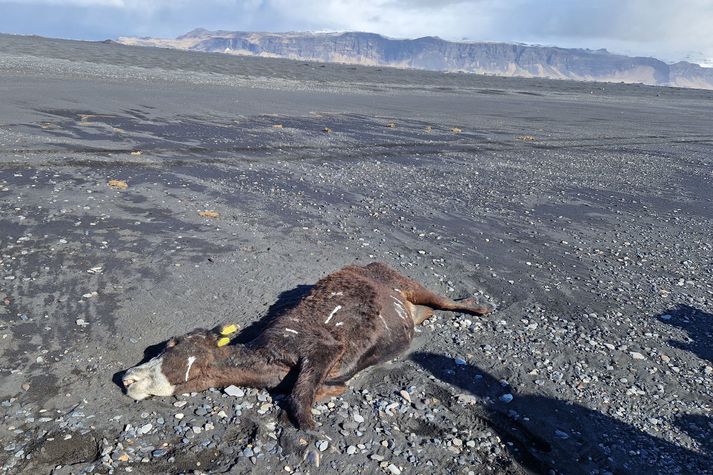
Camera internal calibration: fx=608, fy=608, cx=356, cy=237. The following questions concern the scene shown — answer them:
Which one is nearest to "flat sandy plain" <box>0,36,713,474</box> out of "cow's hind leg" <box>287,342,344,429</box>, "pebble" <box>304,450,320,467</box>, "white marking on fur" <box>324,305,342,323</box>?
"pebble" <box>304,450,320,467</box>

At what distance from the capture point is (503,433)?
4.93 meters

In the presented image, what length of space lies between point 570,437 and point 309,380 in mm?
2170

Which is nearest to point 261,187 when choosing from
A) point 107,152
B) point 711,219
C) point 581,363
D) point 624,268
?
point 107,152

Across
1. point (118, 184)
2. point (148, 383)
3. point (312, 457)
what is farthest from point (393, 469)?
point (118, 184)

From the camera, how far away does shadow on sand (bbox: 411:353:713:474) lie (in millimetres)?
4641

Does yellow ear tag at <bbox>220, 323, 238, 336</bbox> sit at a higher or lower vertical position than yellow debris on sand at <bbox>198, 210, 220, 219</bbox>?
lower

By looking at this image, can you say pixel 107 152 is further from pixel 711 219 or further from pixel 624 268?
pixel 711 219

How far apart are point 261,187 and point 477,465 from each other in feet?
27.9

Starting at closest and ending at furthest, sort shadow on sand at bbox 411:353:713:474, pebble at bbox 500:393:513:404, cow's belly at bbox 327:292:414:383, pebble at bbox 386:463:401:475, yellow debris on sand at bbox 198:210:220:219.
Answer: pebble at bbox 386:463:401:475 → shadow on sand at bbox 411:353:713:474 → pebble at bbox 500:393:513:404 → cow's belly at bbox 327:292:414:383 → yellow debris on sand at bbox 198:210:220:219

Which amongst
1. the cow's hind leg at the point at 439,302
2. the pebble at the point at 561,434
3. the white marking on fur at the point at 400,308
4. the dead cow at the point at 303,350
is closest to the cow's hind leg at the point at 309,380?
the dead cow at the point at 303,350

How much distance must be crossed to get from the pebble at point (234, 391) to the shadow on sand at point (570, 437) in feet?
5.94

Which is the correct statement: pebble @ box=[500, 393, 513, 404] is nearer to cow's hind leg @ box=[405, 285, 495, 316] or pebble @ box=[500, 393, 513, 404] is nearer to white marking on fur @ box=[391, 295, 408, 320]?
white marking on fur @ box=[391, 295, 408, 320]

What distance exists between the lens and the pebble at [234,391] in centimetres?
511

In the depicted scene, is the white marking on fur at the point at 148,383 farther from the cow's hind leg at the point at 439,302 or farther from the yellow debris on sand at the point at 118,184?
the yellow debris on sand at the point at 118,184
